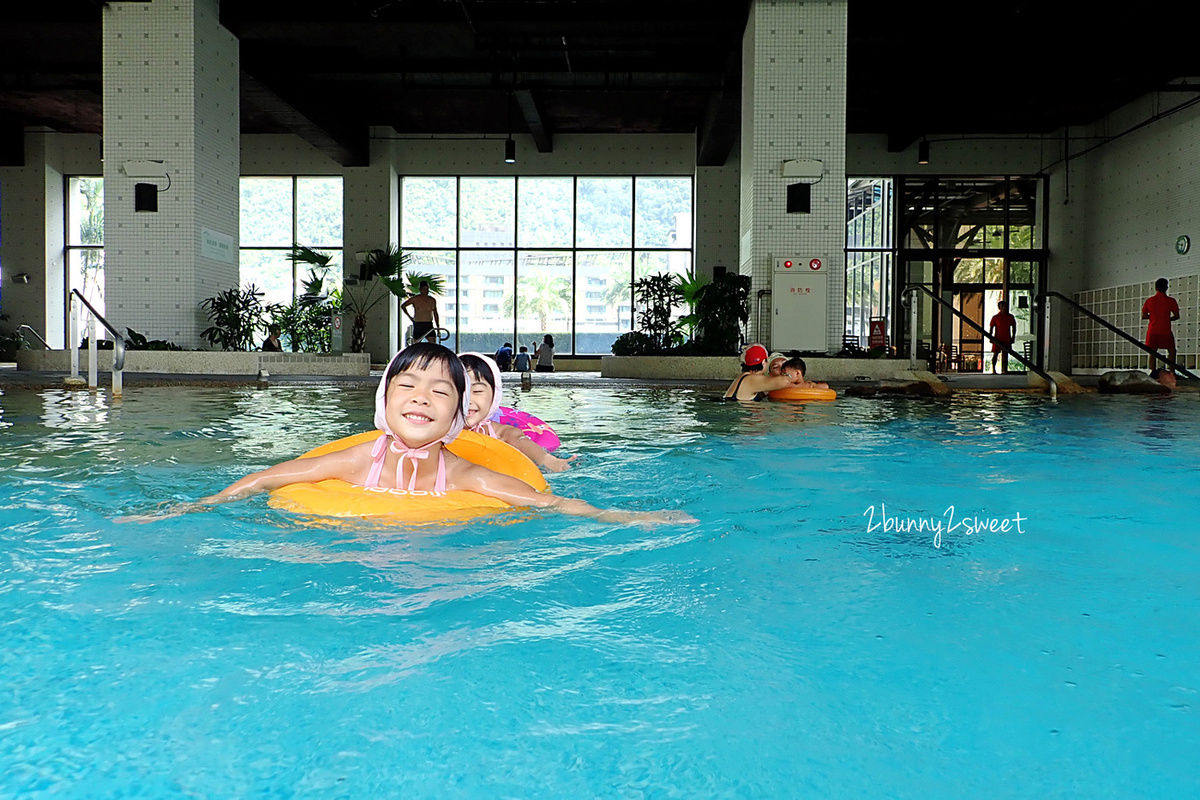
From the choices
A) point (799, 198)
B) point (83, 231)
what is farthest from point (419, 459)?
point (83, 231)

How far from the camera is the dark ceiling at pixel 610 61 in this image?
1308 cm

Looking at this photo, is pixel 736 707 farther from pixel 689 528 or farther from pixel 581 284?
pixel 581 284

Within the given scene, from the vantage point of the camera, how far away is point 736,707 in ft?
5.23

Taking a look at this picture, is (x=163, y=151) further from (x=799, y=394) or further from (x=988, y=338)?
(x=988, y=338)

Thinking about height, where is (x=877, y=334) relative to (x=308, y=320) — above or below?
below

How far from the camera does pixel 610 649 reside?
191 centimetres

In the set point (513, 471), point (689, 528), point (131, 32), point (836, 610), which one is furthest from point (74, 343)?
point (836, 610)

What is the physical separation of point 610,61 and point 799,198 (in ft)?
15.3

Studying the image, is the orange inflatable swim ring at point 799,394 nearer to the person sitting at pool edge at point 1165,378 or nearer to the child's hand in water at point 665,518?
the person sitting at pool edge at point 1165,378

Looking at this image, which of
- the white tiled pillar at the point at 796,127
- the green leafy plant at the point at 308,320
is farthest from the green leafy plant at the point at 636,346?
the green leafy plant at the point at 308,320

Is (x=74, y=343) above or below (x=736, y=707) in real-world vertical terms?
above

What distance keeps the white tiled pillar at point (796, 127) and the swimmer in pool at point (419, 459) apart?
34.3 feet

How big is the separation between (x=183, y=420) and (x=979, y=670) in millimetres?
6471

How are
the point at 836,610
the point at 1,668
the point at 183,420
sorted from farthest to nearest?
1. the point at 183,420
2. the point at 836,610
3. the point at 1,668
